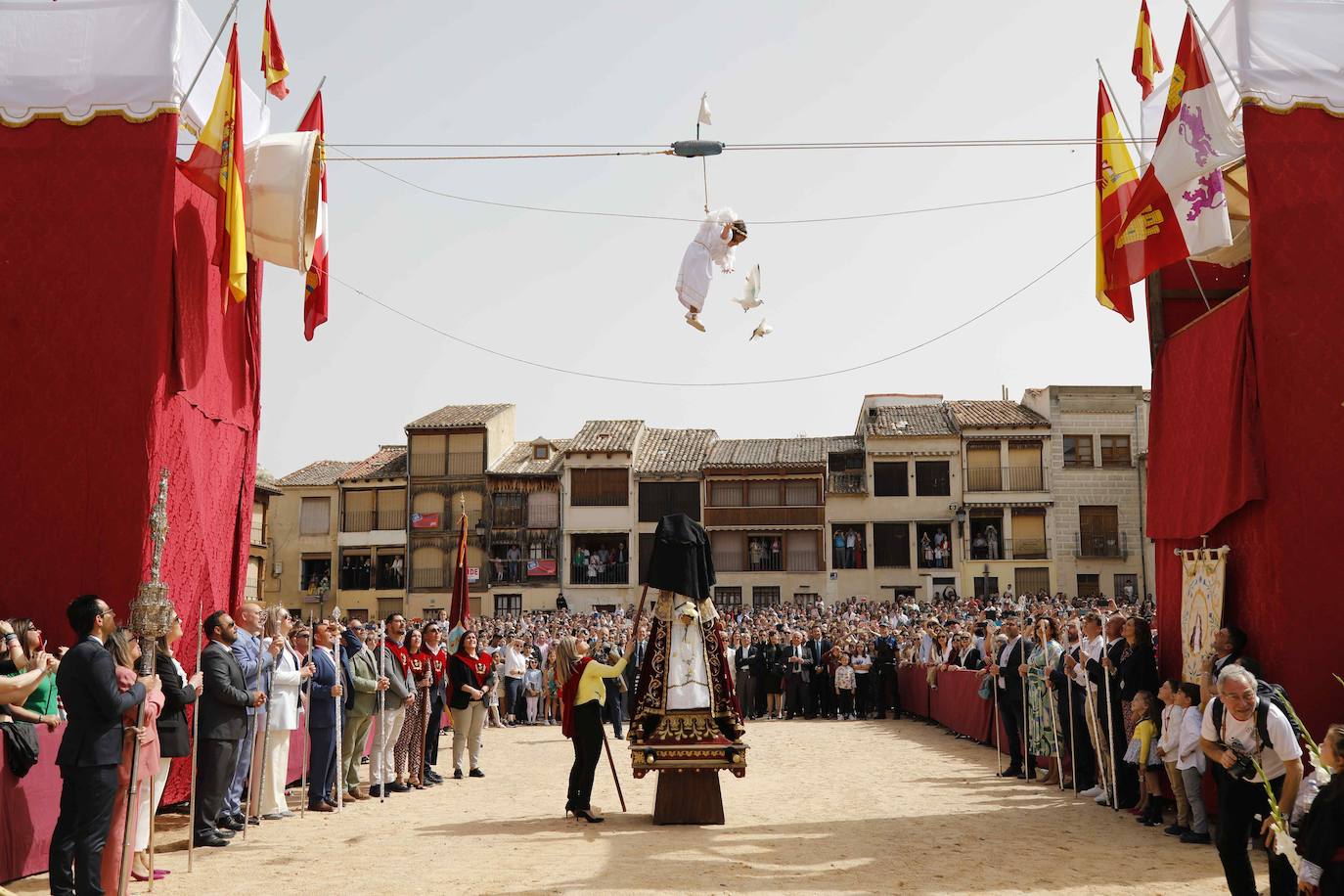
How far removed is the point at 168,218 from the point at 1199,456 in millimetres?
9452

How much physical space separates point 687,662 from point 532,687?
14.1 meters

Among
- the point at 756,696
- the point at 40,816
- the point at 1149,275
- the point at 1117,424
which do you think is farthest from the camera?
the point at 1117,424

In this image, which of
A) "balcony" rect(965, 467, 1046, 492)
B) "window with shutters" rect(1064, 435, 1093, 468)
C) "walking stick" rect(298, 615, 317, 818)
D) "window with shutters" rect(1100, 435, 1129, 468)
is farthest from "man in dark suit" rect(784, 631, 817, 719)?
"window with shutters" rect(1100, 435, 1129, 468)

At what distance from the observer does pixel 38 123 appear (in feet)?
35.4

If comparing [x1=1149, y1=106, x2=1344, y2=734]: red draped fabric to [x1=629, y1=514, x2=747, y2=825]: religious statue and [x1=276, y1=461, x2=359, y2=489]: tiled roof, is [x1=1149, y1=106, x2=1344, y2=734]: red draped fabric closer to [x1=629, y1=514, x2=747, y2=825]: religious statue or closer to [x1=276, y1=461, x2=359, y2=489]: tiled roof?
[x1=629, y1=514, x2=747, y2=825]: religious statue

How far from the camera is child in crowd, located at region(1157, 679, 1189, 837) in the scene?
9.83 meters

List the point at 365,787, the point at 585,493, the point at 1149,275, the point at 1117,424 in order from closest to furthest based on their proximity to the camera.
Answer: the point at 1149,275, the point at 365,787, the point at 1117,424, the point at 585,493

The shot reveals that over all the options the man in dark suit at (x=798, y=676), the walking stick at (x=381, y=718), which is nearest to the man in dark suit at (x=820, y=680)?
the man in dark suit at (x=798, y=676)

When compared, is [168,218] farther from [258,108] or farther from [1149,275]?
[1149,275]

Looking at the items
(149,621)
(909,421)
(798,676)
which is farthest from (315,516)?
(149,621)

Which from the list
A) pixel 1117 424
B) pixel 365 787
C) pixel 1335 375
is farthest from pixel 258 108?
pixel 1117 424

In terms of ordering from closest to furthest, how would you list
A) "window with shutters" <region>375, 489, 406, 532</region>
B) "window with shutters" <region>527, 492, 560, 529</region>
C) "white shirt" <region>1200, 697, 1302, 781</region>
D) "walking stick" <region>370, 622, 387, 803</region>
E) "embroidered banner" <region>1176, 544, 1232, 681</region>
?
"white shirt" <region>1200, 697, 1302, 781</region>
"embroidered banner" <region>1176, 544, 1232, 681</region>
"walking stick" <region>370, 622, 387, 803</region>
"window with shutters" <region>527, 492, 560, 529</region>
"window with shutters" <region>375, 489, 406, 532</region>

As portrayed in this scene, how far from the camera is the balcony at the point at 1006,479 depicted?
44.9m

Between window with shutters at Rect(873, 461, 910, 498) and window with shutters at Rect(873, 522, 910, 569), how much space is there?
1205mm
